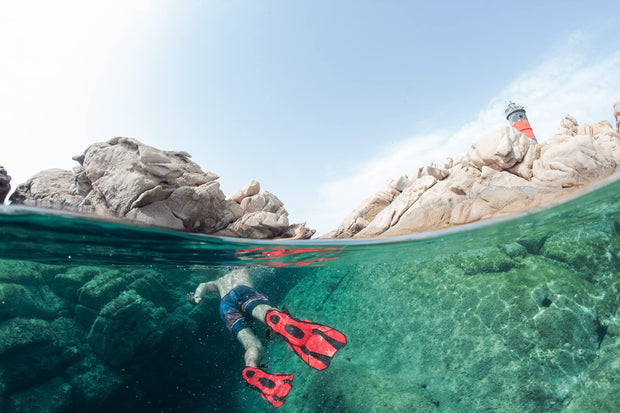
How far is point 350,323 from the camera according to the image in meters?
11.2

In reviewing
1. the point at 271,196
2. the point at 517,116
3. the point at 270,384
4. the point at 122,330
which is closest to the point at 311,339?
the point at 270,384

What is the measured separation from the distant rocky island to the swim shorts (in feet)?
9.10

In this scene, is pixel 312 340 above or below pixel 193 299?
below

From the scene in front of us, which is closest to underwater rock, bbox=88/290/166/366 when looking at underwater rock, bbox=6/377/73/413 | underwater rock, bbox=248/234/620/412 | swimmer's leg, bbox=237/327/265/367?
underwater rock, bbox=6/377/73/413

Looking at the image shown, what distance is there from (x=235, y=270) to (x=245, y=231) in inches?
212

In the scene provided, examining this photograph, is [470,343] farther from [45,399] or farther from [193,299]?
[45,399]

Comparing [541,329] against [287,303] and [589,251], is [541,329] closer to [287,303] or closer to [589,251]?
[589,251]

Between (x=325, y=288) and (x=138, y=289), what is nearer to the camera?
(x=138, y=289)

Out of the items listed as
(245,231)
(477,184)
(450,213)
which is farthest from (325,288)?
(477,184)

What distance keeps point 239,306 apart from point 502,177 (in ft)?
31.7

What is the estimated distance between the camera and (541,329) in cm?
801

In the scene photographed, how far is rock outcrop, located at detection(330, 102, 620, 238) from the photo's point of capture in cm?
649

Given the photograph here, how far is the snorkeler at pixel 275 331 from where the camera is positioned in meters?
6.62

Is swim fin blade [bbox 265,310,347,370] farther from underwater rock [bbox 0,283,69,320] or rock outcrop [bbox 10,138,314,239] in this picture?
underwater rock [bbox 0,283,69,320]
